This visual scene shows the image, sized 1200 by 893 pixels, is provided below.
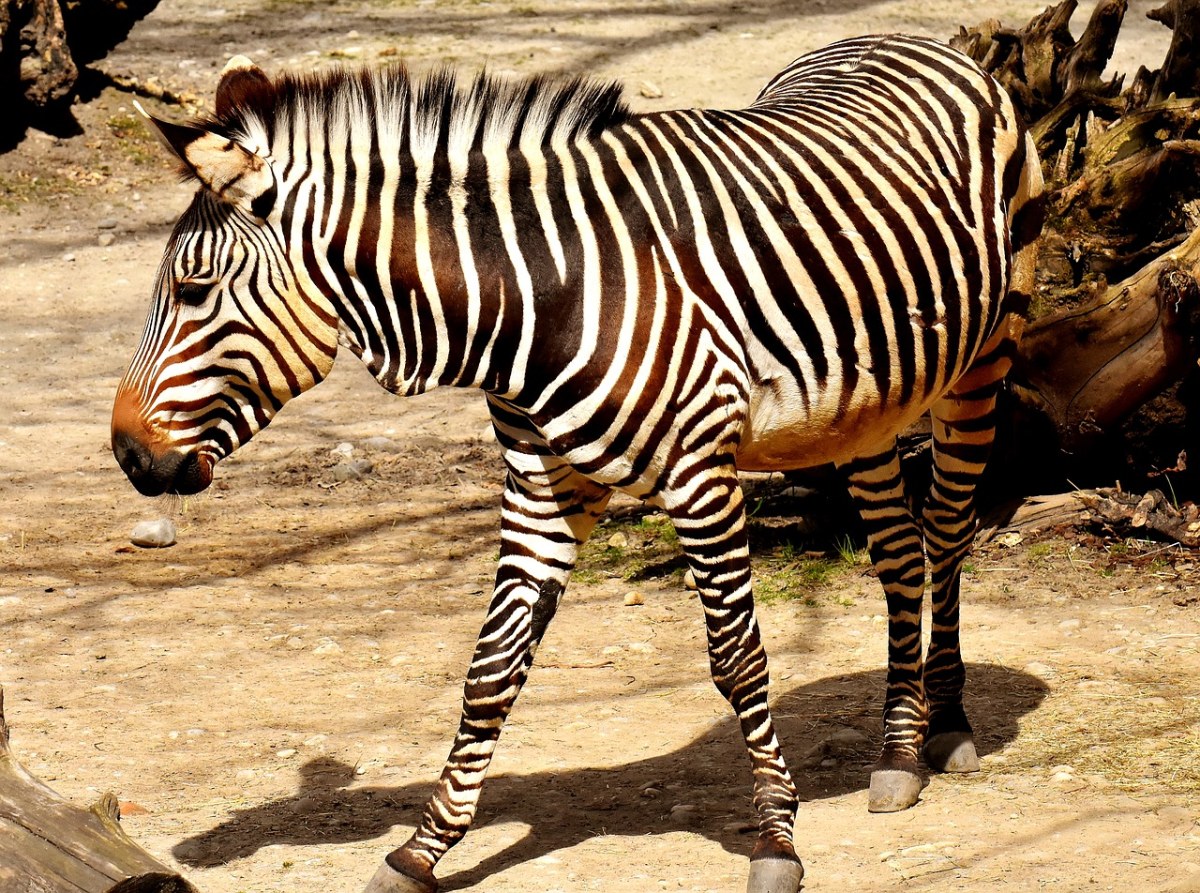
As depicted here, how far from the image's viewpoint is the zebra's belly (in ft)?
13.2

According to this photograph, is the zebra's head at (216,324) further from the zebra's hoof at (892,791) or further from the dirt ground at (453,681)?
the zebra's hoof at (892,791)

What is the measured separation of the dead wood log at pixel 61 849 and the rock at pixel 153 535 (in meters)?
3.89

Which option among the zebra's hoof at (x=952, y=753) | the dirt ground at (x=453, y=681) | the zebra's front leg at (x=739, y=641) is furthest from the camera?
the zebra's hoof at (x=952, y=753)

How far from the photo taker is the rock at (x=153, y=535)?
283 inches

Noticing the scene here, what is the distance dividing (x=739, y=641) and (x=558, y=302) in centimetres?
111

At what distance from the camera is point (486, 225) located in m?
3.81

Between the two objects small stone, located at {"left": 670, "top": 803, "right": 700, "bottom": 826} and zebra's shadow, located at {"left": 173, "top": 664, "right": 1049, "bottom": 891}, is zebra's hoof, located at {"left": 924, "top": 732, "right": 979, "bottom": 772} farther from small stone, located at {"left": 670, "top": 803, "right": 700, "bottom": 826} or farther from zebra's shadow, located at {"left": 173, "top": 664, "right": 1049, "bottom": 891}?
small stone, located at {"left": 670, "top": 803, "right": 700, "bottom": 826}

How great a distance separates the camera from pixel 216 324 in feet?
12.3

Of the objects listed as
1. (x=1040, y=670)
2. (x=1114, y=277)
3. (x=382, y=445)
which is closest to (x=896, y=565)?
(x=1040, y=670)

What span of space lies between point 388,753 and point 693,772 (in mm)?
1157

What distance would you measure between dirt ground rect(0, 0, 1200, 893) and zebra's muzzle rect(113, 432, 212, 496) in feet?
0.50

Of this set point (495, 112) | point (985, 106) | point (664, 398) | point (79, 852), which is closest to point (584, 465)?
point (664, 398)

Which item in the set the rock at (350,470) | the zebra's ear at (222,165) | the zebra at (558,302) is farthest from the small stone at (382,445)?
the zebra's ear at (222,165)

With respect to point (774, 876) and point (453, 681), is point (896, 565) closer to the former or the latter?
point (774, 876)
